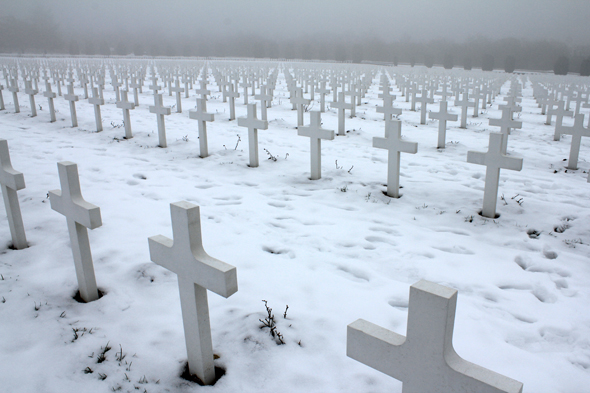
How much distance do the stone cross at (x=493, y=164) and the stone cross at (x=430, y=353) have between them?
3445 millimetres

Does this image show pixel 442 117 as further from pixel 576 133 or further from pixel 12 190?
pixel 12 190

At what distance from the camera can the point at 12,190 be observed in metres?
3.22

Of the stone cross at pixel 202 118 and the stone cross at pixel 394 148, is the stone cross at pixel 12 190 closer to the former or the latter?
the stone cross at pixel 202 118

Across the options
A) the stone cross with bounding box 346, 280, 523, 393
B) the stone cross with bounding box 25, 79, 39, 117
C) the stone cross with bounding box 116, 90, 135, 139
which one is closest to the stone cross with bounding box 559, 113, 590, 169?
the stone cross with bounding box 346, 280, 523, 393

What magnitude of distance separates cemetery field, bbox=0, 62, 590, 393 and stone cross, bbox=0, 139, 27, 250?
0.12 m

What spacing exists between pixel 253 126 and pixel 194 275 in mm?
4433

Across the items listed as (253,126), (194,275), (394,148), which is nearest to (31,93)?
(253,126)

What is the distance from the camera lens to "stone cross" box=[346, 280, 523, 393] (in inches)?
50.1

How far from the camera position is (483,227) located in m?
4.28

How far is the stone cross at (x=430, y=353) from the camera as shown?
1271 millimetres

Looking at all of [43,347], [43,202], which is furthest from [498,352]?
[43,202]

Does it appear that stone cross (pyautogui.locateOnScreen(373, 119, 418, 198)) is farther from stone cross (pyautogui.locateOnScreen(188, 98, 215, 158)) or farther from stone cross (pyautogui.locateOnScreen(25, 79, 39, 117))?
stone cross (pyautogui.locateOnScreen(25, 79, 39, 117))

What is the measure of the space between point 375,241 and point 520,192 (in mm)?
2577

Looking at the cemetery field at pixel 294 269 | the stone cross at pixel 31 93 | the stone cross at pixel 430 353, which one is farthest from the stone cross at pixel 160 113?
the stone cross at pixel 430 353
